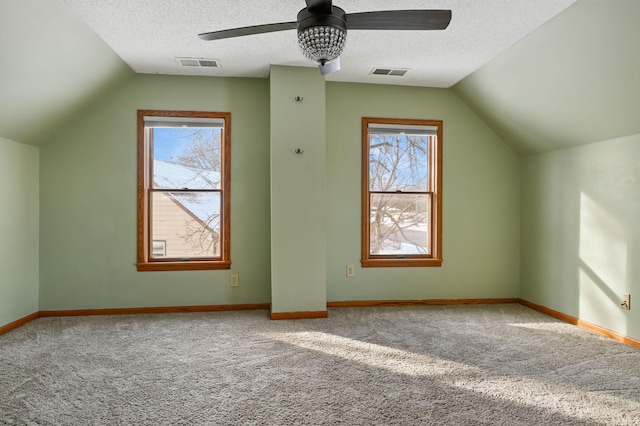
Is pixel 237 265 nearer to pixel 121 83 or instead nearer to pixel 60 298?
pixel 60 298

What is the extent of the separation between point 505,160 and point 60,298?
17.3ft

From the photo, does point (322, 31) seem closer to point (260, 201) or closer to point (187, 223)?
point (260, 201)

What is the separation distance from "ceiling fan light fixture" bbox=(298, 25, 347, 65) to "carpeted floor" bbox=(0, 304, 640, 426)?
1.99 meters

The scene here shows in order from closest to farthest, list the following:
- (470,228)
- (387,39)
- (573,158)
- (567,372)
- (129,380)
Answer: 1. (129,380)
2. (567,372)
3. (387,39)
4. (573,158)
5. (470,228)

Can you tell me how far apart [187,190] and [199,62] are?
1356 mm

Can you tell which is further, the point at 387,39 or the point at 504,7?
the point at 387,39

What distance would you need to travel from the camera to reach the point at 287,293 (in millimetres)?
3918

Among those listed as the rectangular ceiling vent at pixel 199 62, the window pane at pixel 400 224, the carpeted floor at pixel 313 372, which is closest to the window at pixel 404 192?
the window pane at pixel 400 224

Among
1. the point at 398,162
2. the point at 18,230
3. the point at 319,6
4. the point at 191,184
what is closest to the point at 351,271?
the point at 398,162

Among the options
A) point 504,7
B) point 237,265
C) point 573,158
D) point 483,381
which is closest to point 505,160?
point 573,158

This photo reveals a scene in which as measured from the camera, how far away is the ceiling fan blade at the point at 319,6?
6.18 feet

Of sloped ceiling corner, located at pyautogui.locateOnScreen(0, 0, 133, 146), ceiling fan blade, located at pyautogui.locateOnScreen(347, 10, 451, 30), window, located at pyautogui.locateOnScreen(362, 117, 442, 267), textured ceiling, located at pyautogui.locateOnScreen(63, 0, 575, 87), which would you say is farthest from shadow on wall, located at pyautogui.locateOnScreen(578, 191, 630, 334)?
sloped ceiling corner, located at pyautogui.locateOnScreen(0, 0, 133, 146)

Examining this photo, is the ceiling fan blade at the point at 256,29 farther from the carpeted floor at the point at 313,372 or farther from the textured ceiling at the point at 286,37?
the carpeted floor at the point at 313,372

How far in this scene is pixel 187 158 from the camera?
4.25 m
